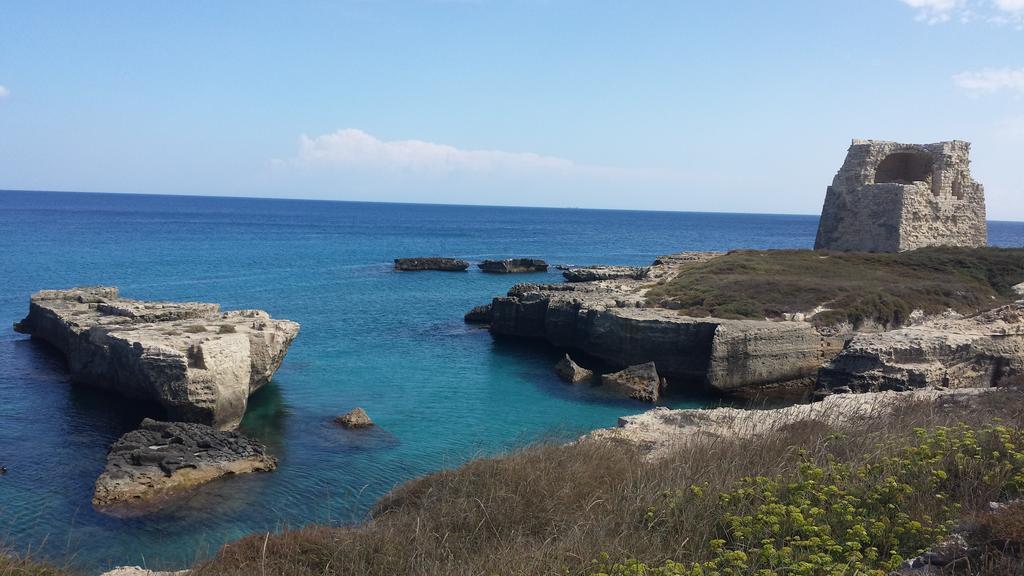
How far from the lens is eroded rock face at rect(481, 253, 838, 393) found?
21781 millimetres

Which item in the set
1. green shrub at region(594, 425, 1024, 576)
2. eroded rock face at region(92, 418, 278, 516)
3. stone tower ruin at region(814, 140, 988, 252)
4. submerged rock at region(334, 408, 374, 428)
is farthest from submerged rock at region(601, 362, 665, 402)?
stone tower ruin at region(814, 140, 988, 252)

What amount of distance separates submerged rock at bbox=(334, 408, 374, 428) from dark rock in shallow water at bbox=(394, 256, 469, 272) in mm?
37903

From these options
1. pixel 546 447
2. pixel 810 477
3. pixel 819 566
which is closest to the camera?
pixel 819 566

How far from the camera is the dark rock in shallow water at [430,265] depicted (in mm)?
56062

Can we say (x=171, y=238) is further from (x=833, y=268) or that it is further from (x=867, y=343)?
(x=867, y=343)

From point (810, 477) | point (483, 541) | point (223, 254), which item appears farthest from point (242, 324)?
point (223, 254)

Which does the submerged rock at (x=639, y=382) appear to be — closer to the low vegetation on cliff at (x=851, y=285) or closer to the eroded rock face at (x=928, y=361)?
the low vegetation on cliff at (x=851, y=285)

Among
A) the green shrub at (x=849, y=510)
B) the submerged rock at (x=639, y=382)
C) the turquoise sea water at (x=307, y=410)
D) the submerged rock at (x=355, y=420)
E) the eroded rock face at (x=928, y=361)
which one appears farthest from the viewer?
the submerged rock at (x=639, y=382)

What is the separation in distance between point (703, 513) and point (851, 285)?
22492mm

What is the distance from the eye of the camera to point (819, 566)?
5.18m

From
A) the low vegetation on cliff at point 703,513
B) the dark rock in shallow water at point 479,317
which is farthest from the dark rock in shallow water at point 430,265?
the low vegetation on cliff at point 703,513

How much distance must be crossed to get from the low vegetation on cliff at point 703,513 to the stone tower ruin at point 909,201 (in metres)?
27.0

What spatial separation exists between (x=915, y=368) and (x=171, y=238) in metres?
79.2

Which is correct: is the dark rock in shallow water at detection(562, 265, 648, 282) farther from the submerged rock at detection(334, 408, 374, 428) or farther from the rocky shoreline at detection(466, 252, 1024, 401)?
the submerged rock at detection(334, 408, 374, 428)
